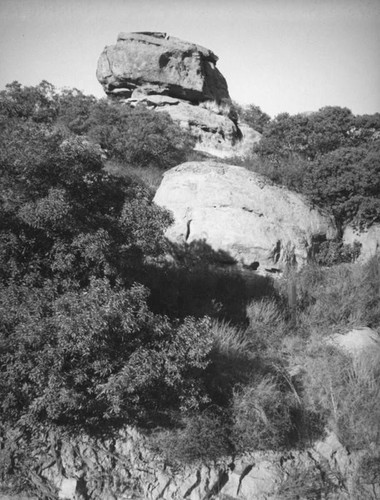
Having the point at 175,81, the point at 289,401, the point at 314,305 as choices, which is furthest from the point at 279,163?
the point at 175,81

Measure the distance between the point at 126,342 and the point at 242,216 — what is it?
7.90 m

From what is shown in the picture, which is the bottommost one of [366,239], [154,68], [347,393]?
[347,393]

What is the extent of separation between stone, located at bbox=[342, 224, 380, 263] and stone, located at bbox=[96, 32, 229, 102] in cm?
2163

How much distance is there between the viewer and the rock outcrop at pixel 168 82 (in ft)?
97.0

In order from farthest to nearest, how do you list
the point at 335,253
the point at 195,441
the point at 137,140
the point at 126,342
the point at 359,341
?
the point at 137,140
the point at 335,253
the point at 359,341
the point at 195,441
the point at 126,342

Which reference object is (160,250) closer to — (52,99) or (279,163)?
(279,163)

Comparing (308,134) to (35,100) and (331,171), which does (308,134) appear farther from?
(35,100)

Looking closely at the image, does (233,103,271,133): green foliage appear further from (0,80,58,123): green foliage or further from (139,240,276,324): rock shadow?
(139,240,276,324): rock shadow

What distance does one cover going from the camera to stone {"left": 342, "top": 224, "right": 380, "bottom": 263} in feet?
46.5

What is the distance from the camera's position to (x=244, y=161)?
62.0 ft

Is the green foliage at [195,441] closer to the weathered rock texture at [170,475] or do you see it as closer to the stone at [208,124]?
the weathered rock texture at [170,475]

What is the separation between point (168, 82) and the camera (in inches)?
1192

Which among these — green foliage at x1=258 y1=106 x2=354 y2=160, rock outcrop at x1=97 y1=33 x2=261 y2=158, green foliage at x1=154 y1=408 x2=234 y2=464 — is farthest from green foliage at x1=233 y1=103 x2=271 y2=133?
green foliage at x1=154 y1=408 x2=234 y2=464

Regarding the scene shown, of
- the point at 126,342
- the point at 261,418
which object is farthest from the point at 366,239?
the point at 126,342
